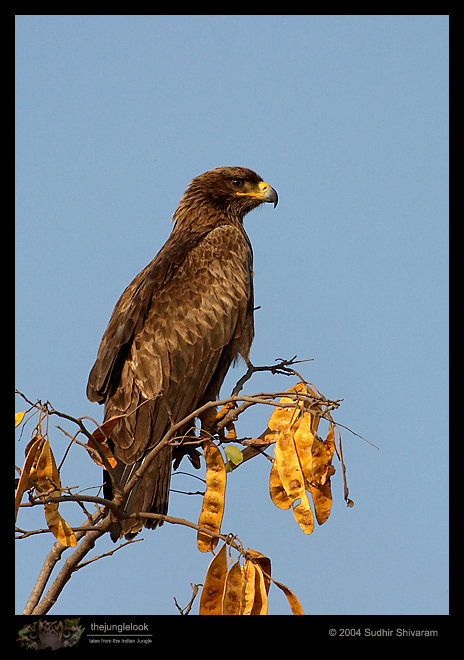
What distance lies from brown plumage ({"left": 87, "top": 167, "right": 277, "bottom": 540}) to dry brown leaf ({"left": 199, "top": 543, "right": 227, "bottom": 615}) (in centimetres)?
157

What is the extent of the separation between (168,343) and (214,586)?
2596 mm

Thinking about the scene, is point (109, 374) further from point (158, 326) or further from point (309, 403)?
point (309, 403)

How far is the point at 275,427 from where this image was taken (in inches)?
172

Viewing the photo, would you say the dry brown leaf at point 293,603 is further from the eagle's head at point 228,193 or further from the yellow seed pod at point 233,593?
the eagle's head at point 228,193

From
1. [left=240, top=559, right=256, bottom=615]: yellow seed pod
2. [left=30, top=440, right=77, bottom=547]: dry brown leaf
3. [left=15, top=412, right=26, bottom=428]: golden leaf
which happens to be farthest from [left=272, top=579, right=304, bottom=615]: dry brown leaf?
[left=15, top=412, right=26, bottom=428]: golden leaf

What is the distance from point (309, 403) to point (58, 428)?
131cm

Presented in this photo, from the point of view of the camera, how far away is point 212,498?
4.61 m

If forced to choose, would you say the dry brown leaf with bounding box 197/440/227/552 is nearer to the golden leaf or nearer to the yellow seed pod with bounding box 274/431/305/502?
the yellow seed pod with bounding box 274/431/305/502

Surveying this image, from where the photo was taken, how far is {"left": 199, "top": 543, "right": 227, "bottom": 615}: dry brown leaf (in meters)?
4.11

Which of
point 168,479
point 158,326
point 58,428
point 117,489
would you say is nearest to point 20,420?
point 58,428

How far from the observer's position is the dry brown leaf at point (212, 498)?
15.0ft

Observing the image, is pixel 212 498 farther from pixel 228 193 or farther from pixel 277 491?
pixel 228 193

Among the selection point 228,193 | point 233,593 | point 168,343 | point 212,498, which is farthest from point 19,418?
point 228,193

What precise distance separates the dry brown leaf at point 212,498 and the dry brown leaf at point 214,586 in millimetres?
407
